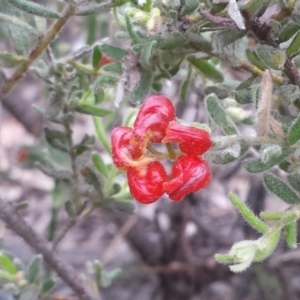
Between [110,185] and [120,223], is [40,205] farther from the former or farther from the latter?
[110,185]

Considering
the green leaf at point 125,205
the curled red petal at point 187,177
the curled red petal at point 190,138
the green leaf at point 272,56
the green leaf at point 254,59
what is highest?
the green leaf at point 272,56

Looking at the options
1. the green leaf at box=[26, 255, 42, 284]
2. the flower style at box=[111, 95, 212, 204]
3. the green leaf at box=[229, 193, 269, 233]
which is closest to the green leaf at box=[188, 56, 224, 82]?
the flower style at box=[111, 95, 212, 204]

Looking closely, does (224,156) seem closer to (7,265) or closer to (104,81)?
(104,81)

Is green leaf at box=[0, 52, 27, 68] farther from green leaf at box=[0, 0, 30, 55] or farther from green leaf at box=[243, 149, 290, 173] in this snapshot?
green leaf at box=[243, 149, 290, 173]

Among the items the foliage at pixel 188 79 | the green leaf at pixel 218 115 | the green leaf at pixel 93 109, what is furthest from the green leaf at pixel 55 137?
the green leaf at pixel 218 115

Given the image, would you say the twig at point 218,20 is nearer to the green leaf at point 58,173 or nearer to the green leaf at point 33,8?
the green leaf at point 33,8

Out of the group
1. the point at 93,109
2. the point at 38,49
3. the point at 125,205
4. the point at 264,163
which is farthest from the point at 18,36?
the point at 264,163
